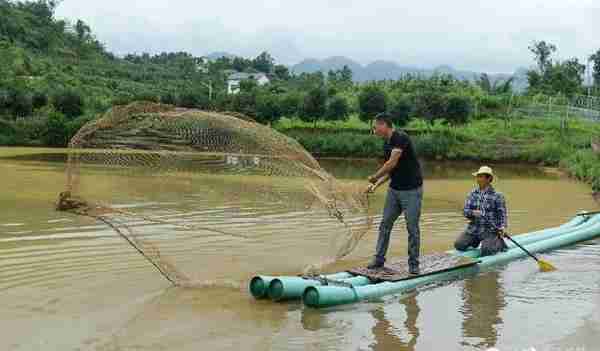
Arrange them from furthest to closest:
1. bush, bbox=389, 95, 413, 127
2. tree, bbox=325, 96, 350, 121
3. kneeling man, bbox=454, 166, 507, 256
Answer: tree, bbox=325, 96, 350, 121 → bush, bbox=389, 95, 413, 127 → kneeling man, bbox=454, 166, 507, 256

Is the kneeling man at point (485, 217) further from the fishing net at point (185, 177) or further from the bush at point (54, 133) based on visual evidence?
the bush at point (54, 133)

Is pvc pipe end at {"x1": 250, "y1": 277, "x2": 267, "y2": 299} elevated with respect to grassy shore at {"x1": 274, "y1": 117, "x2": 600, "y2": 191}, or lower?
lower

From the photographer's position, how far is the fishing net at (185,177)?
25.0 feet

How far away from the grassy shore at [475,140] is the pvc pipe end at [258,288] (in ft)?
66.4

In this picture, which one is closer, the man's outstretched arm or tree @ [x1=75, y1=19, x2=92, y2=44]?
the man's outstretched arm

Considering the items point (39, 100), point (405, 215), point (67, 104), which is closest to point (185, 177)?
point (405, 215)

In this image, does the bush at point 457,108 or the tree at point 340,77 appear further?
the tree at point 340,77

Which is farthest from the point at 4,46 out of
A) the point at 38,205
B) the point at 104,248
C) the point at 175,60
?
the point at 104,248

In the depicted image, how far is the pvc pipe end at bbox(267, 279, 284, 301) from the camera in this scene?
698cm

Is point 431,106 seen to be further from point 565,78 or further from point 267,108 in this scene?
point 565,78

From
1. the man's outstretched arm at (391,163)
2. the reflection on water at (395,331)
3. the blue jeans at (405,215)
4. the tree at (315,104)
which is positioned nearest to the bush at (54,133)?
the tree at (315,104)

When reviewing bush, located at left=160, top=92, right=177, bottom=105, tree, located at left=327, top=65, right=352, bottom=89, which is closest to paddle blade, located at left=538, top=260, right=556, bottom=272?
bush, located at left=160, top=92, right=177, bottom=105

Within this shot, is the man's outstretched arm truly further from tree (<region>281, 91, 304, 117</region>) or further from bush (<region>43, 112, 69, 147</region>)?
tree (<region>281, 91, 304, 117</region>)

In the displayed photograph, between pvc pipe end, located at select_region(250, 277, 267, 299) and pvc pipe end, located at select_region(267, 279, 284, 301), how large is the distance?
0.20 ft
